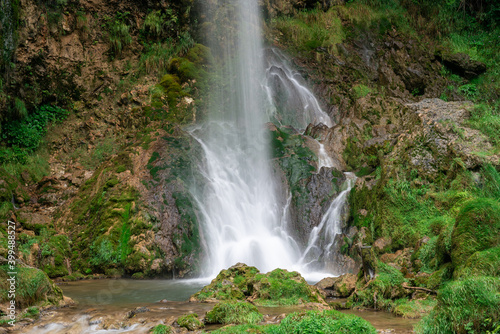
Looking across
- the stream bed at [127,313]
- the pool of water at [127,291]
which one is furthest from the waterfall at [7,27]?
the stream bed at [127,313]

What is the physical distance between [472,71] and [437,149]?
47.5 ft

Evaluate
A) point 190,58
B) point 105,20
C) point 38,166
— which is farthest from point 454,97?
point 38,166

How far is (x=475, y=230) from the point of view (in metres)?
6.46

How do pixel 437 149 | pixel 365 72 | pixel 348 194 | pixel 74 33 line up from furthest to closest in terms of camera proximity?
pixel 365 72
pixel 74 33
pixel 348 194
pixel 437 149

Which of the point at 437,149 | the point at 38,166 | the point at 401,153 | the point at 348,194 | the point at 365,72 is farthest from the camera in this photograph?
the point at 365,72

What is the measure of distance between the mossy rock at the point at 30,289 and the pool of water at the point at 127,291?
0.75 metres

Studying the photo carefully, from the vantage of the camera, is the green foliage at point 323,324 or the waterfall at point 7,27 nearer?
the green foliage at point 323,324

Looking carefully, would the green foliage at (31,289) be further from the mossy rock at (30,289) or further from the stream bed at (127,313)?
the stream bed at (127,313)

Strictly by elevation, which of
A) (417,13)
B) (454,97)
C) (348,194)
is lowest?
(348,194)

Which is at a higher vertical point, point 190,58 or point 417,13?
point 417,13

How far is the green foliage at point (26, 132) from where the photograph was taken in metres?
16.6

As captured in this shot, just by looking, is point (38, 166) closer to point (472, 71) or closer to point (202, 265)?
point (202, 265)

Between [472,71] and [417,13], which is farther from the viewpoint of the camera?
[417,13]

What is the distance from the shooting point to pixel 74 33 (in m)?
20.2
